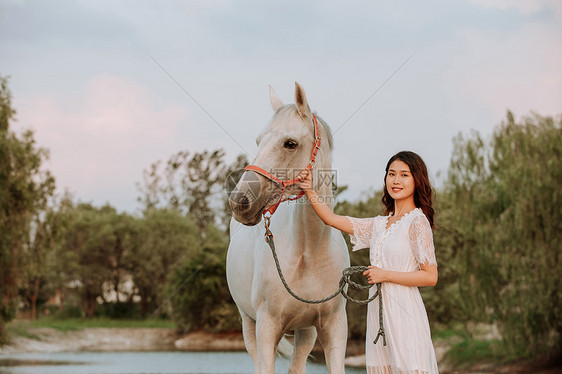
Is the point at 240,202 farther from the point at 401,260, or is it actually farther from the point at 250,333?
the point at 250,333

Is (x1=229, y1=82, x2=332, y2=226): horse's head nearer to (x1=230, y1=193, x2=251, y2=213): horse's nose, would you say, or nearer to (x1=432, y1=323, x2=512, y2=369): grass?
(x1=230, y1=193, x2=251, y2=213): horse's nose

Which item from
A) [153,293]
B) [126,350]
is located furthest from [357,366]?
[153,293]

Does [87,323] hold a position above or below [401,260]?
below

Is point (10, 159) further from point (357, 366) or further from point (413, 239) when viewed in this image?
point (413, 239)

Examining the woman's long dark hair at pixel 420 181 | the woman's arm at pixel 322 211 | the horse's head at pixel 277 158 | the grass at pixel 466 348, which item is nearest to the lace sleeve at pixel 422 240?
the woman's long dark hair at pixel 420 181

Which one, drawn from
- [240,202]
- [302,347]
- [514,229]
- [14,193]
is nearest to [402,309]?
[240,202]

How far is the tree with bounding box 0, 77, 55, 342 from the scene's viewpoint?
16828mm

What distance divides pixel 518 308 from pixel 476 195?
11.9 feet

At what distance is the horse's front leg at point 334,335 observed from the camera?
354cm

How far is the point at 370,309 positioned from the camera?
3.11 meters

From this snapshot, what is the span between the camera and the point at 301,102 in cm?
328

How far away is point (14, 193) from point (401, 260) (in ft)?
54.8

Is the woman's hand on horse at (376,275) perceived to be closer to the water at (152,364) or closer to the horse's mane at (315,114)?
the horse's mane at (315,114)

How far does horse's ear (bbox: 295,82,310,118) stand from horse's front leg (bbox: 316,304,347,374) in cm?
134
